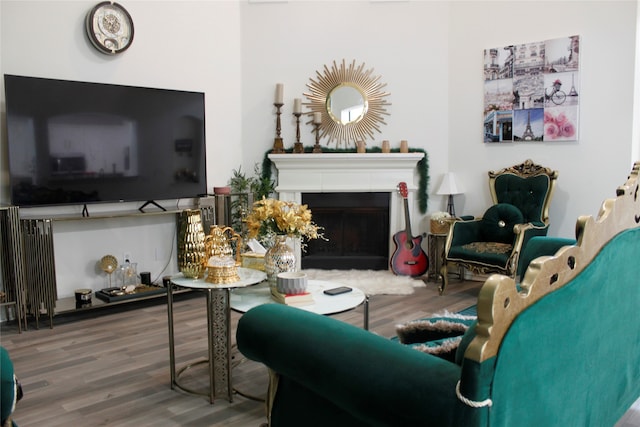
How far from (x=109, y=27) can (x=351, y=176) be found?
2.62m

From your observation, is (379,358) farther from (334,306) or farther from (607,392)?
(334,306)

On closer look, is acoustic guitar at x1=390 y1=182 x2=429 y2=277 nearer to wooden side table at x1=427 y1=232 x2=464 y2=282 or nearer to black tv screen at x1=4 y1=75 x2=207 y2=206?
wooden side table at x1=427 y1=232 x2=464 y2=282

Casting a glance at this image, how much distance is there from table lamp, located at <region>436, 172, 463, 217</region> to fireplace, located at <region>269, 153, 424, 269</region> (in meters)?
0.31

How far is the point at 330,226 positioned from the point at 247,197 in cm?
104

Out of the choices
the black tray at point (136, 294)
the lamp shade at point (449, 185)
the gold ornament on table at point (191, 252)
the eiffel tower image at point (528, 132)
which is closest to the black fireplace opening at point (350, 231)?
the lamp shade at point (449, 185)

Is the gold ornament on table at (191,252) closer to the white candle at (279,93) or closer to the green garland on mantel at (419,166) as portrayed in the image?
the green garland on mantel at (419,166)

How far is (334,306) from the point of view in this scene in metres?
2.59

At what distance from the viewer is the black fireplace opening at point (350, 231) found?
19.0ft

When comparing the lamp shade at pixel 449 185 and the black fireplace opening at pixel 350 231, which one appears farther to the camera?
the black fireplace opening at pixel 350 231

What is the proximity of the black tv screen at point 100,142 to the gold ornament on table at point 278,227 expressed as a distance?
1.97m

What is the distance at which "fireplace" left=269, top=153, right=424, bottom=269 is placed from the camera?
18.3 ft

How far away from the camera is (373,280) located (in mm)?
5246

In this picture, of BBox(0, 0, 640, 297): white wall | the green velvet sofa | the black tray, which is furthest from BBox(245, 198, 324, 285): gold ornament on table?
BBox(0, 0, 640, 297): white wall

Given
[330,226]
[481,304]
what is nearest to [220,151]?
[330,226]
